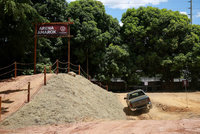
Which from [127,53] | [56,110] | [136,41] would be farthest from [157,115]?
[136,41]

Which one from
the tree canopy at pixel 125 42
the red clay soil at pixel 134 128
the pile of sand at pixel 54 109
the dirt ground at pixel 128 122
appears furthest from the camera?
the tree canopy at pixel 125 42

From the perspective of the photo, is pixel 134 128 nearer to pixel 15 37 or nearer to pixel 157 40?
pixel 15 37

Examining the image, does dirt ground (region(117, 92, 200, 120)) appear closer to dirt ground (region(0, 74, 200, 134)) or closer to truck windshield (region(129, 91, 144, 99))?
dirt ground (region(0, 74, 200, 134))

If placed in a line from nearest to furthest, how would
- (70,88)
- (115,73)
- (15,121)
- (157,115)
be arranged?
(15,121)
(70,88)
(157,115)
(115,73)

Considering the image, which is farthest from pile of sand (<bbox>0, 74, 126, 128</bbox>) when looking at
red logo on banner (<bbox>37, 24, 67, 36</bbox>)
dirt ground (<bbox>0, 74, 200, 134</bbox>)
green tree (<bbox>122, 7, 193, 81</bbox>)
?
green tree (<bbox>122, 7, 193, 81</bbox>)

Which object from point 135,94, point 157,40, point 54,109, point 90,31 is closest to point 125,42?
point 157,40

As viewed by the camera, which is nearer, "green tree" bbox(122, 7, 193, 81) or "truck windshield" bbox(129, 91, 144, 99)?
"truck windshield" bbox(129, 91, 144, 99)

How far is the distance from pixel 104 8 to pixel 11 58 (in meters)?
15.2

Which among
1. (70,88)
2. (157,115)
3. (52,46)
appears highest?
(52,46)

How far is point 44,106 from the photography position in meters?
9.05

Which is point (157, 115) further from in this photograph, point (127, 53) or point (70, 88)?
point (127, 53)

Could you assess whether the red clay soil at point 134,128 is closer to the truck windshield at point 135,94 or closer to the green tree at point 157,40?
the truck windshield at point 135,94

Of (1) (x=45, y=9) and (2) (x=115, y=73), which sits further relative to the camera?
(2) (x=115, y=73)

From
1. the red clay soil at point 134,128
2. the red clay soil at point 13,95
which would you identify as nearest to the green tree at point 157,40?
the red clay soil at point 13,95
